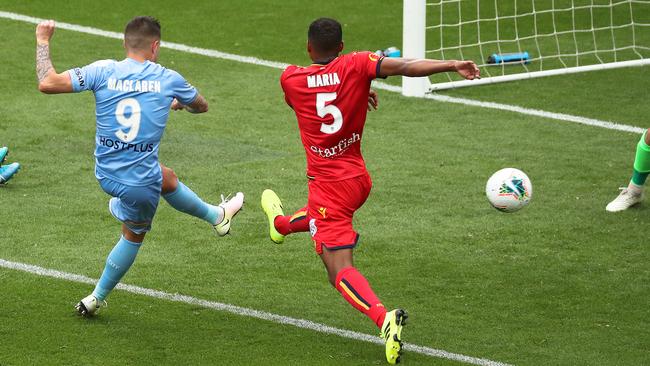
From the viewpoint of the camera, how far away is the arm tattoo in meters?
6.84

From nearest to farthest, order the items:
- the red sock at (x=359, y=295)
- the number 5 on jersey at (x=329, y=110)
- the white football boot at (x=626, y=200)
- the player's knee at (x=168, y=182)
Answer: the red sock at (x=359, y=295)
the number 5 on jersey at (x=329, y=110)
the player's knee at (x=168, y=182)
the white football boot at (x=626, y=200)

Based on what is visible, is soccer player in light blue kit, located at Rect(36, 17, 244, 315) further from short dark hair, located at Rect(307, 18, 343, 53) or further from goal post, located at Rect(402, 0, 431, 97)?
goal post, located at Rect(402, 0, 431, 97)

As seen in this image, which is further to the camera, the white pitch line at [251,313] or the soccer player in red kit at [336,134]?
the white pitch line at [251,313]

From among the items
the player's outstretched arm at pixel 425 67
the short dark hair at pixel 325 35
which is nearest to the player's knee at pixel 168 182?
the short dark hair at pixel 325 35

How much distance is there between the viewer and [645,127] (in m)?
12.5

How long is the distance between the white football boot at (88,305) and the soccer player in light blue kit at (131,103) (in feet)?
1.82

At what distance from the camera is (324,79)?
703cm

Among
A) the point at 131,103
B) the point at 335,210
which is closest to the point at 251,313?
the point at 335,210

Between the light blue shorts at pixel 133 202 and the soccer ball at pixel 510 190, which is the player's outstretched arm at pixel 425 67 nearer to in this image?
the light blue shorts at pixel 133 202

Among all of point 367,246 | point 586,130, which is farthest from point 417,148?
point 367,246

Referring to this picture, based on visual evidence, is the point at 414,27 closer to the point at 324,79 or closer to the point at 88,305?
the point at 324,79

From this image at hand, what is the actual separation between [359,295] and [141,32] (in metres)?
1.97

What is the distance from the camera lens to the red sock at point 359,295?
6.81m

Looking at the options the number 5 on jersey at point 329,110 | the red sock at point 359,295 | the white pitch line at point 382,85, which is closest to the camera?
the red sock at point 359,295
